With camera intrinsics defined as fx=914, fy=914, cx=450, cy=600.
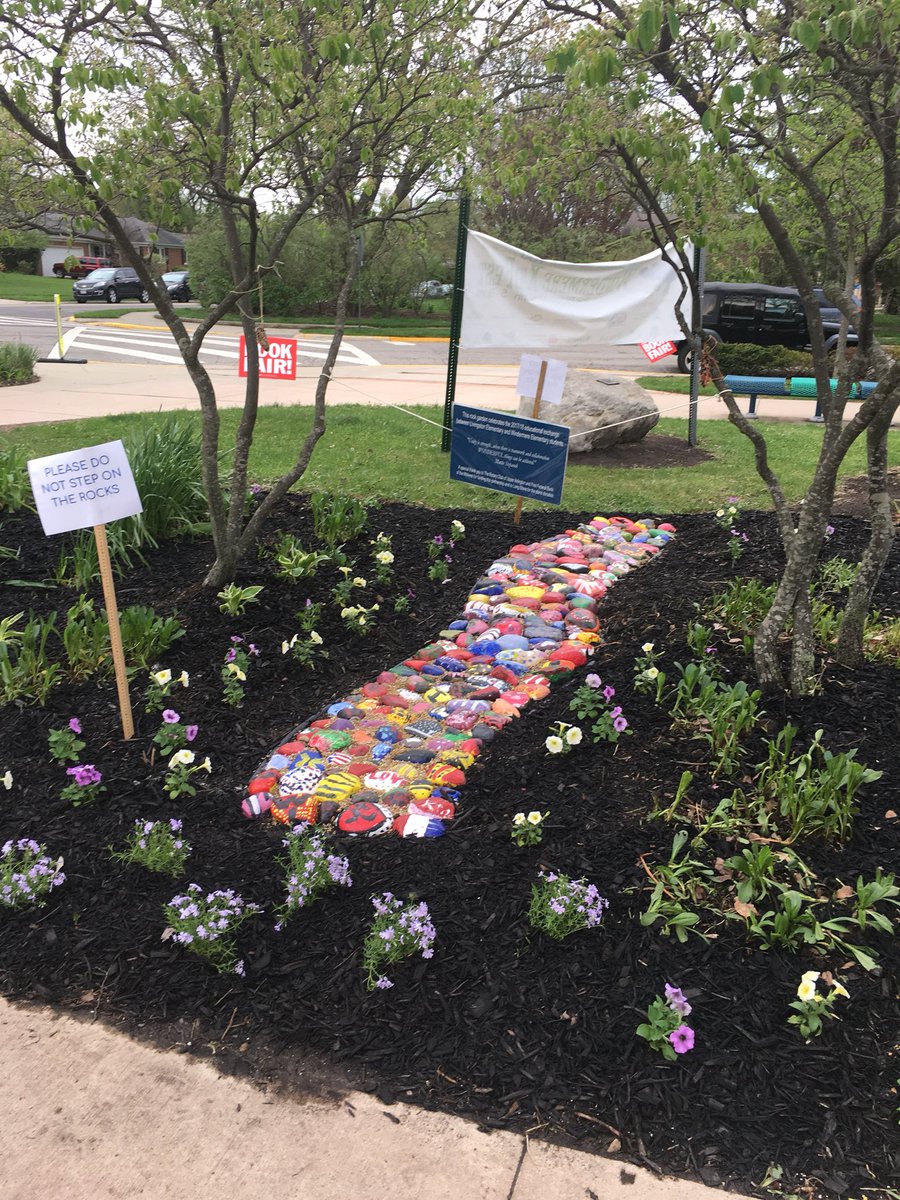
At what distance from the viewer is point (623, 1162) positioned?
1.97 m

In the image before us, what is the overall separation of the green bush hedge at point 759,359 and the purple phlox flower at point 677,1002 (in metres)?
15.7

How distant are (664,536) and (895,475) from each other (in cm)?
271

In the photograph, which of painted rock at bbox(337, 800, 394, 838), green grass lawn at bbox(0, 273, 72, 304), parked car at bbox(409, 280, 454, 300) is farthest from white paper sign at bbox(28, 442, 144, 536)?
green grass lawn at bbox(0, 273, 72, 304)

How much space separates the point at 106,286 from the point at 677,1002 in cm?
3856

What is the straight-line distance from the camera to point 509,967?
2.42 m

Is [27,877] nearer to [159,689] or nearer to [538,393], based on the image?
[159,689]

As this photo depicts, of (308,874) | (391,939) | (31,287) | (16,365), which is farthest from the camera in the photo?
(31,287)

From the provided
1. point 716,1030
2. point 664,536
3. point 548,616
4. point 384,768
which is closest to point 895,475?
point 664,536

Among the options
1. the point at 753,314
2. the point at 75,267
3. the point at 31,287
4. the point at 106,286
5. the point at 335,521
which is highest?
the point at 753,314

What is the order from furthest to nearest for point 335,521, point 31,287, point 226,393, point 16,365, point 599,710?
1. point 31,287
2. point 16,365
3. point 226,393
4. point 335,521
5. point 599,710

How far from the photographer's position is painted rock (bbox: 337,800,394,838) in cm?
300

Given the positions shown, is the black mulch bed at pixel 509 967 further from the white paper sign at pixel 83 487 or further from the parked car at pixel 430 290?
the parked car at pixel 430 290

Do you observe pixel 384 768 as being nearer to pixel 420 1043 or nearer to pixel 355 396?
pixel 420 1043

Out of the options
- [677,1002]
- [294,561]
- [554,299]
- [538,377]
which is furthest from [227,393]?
[677,1002]
